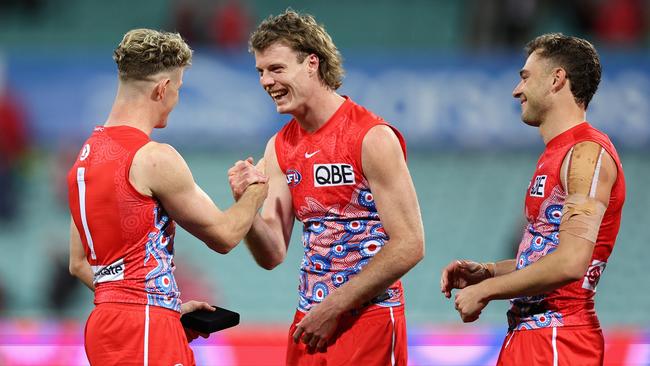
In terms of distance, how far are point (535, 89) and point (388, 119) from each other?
20.2 ft

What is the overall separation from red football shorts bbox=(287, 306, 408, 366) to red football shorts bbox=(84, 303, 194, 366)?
0.60m

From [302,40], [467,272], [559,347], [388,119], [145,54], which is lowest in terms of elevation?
[559,347]

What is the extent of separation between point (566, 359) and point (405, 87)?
21.6 feet

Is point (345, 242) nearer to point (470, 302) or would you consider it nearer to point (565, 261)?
point (470, 302)

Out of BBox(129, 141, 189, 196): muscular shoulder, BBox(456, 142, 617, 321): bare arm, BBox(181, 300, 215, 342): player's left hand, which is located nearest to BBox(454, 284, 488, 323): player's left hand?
BBox(456, 142, 617, 321): bare arm

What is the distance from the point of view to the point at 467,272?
420cm

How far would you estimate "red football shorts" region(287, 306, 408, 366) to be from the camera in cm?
401

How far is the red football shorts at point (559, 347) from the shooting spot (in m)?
3.77

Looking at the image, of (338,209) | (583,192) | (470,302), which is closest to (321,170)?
(338,209)

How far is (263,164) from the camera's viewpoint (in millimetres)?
4480

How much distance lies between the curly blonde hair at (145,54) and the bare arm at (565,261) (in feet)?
4.85

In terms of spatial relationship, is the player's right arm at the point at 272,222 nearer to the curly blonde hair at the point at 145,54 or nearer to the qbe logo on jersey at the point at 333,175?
the qbe logo on jersey at the point at 333,175

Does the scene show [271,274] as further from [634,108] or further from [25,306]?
[634,108]

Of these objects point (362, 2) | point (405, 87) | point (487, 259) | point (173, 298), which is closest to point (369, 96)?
point (405, 87)
